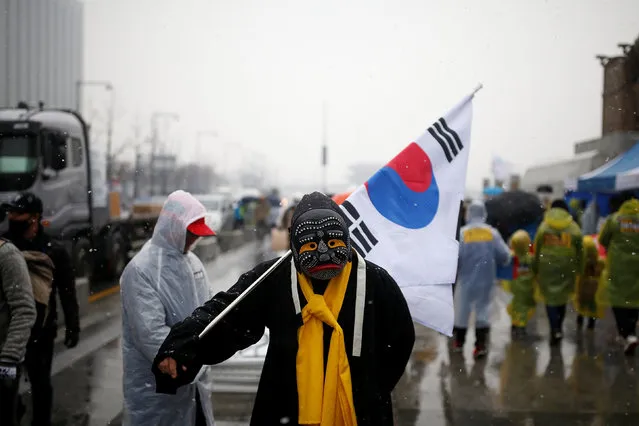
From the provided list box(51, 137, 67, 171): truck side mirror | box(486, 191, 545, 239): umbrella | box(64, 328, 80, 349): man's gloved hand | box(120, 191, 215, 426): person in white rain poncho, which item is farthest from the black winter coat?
box(486, 191, 545, 239): umbrella

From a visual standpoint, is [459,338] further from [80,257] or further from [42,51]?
[42,51]

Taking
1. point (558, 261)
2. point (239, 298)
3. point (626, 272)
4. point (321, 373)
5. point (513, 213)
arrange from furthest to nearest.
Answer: point (513, 213), point (558, 261), point (626, 272), point (239, 298), point (321, 373)

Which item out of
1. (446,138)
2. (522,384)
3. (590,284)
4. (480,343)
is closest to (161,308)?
(446,138)

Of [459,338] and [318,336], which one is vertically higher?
[318,336]

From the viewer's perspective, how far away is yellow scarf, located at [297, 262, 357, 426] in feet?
7.53

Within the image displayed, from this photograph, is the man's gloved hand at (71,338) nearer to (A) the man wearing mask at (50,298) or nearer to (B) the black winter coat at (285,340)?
(A) the man wearing mask at (50,298)

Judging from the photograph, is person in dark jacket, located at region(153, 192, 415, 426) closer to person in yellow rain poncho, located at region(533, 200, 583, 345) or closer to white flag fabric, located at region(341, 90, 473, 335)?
white flag fabric, located at region(341, 90, 473, 335)

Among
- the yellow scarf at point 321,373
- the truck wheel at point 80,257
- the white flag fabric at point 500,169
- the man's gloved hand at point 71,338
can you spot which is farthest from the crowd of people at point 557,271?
the white flag fabric at point 500,169

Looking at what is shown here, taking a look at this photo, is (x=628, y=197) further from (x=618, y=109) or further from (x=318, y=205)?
(x=318, y=205)

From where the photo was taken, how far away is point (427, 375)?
20.4 feet

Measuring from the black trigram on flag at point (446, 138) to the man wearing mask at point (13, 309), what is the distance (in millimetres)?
2364

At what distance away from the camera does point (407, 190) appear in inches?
131

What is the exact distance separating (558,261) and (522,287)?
Result: 2.11 feet

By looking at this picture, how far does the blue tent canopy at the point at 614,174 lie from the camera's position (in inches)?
305
